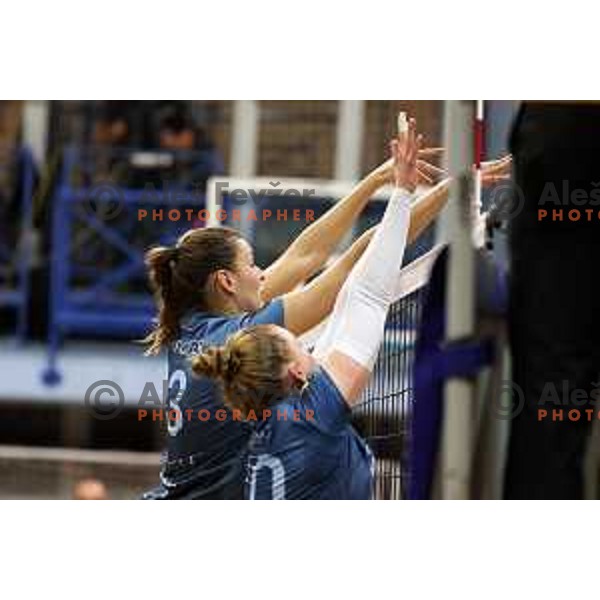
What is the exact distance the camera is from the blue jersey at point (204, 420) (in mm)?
2836

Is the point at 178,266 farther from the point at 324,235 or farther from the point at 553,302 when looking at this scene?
the point at 553,302

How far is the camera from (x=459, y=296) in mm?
2807

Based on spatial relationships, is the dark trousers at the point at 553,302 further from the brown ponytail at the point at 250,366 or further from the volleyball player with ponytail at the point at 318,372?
the brown ponytail at the point at 250,366

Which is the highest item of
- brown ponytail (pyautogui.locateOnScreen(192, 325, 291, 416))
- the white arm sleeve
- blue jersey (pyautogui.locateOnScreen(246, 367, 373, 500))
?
the white arm sleeve

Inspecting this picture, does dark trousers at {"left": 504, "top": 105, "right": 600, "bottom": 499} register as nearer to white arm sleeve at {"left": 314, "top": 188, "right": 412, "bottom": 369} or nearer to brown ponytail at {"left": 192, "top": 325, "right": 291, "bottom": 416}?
white arm sleeve at {"left": 314, "top": 188, "right": 412, "bottom": 369}

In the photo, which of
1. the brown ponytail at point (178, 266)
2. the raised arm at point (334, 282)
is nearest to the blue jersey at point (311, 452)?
the raised arm at point (334, 282)

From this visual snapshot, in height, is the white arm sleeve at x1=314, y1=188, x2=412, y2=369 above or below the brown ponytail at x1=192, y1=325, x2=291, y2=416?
above

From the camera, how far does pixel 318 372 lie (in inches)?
111

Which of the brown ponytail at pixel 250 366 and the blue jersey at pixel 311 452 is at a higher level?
the brown ponytail at pixel 250 366

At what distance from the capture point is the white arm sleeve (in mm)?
2807

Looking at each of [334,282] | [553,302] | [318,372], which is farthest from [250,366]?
[553,302]

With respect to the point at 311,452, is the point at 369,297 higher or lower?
higher

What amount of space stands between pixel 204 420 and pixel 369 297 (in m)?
0.43

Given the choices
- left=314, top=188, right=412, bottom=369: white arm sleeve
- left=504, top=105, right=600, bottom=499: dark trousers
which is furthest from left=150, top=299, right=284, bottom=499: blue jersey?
left=504, top=105, right=600, bottom=499: dark trousers
